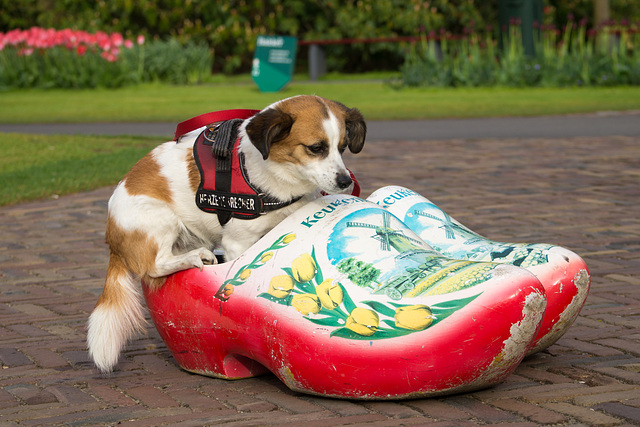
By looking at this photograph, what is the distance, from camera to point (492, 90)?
1783 cm

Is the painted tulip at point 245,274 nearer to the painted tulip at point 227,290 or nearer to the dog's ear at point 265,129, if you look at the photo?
the painted tulip at point 227,290

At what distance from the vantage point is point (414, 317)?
311 cm

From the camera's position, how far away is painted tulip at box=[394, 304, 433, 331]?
3.10 metres

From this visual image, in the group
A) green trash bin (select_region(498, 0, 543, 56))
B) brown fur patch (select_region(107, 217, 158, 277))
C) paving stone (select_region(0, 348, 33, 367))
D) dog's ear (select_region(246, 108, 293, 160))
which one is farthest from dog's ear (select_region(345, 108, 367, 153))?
green trash bin (select_region(498, 0, 543, 56))

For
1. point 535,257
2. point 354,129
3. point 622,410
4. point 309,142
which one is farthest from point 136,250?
point 622,410

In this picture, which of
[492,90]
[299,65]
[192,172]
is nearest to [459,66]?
[492,90]

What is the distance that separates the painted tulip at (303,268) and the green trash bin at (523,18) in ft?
54.7

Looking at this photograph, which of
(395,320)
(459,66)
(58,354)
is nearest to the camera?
(395,320)

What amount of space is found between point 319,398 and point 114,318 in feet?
3.42

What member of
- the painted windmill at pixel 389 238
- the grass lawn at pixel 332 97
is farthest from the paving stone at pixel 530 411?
the grass lawn at pixel 332 97

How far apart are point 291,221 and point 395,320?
72 cm

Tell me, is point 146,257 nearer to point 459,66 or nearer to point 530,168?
point 530,168

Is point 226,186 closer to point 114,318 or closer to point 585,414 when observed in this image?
point 114,318

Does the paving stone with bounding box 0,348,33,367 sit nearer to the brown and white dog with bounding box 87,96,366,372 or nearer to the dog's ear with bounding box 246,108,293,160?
the brown and white dog with bounding box 87,96,366,372
